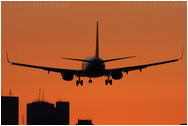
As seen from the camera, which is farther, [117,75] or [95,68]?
[117,75]

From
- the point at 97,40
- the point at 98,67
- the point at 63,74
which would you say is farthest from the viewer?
the point at 97,40

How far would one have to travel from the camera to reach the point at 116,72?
151500 mm

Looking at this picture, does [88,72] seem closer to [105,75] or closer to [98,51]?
[105,75]

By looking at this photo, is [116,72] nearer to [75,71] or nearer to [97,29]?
[75,71]

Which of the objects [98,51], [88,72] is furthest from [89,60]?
[98,51]

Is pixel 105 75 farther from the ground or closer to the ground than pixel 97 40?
closer to the ground

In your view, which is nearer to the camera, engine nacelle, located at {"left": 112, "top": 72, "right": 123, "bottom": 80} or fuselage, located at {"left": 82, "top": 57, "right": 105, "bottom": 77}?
fuselage, located at {"left": 82, "top": 57, "right": 105, "bottom": 77}

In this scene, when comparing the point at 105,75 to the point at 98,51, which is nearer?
the point at 105,75

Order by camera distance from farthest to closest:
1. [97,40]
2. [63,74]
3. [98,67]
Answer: [97,40]
[63,74]
[98,67]

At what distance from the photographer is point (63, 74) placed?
155 metres

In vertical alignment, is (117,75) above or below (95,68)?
below

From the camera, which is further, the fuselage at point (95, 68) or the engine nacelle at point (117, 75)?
the engine nacelle at point (117, 75)

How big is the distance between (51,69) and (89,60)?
408 inches

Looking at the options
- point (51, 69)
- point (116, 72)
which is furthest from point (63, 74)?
point (116, 72)
